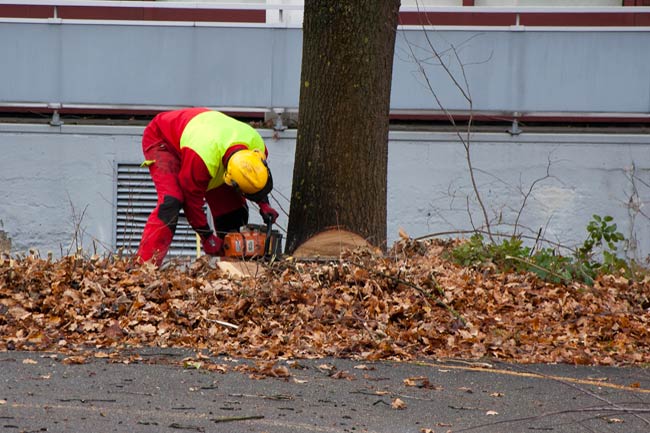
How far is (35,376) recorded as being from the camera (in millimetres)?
5789

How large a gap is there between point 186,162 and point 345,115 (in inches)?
55.6

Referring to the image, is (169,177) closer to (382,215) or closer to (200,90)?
(382,215)

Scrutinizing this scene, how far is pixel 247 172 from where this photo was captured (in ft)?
29.5

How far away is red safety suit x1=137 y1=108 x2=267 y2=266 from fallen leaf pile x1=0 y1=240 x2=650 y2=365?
1.05 meters

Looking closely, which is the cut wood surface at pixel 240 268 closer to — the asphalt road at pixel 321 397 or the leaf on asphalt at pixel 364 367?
the asphalt road at pixel 321 397

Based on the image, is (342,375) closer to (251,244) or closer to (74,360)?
(74,360)

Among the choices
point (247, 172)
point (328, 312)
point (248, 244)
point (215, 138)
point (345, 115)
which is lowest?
point (328, 312)

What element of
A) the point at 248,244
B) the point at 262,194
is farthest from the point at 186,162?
the point at 248,244

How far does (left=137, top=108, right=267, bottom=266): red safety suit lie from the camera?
9.15 metres

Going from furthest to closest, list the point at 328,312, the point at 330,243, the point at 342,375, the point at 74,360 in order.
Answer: the point at 330,243, the point at 328,312, the point at 74,360, the point at 342,375

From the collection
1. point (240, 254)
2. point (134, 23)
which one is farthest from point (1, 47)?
point (240, 254)

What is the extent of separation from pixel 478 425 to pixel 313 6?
4732 mm

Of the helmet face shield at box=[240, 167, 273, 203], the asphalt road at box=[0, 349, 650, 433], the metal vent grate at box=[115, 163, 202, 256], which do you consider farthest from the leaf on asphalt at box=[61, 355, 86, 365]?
the metal vent grate at box=[115, 163, 202, 256]

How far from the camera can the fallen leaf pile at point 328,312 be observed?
267 inches
